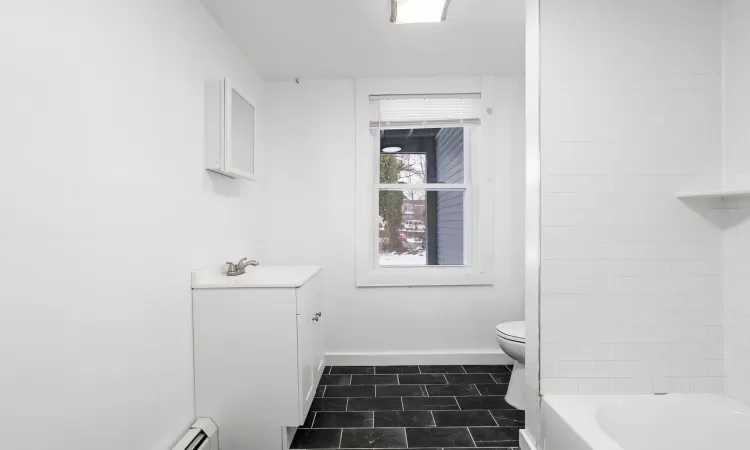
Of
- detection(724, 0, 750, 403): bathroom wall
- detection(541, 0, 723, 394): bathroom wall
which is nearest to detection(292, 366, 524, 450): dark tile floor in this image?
detection(541, 0, 723, 394): bathroom wall

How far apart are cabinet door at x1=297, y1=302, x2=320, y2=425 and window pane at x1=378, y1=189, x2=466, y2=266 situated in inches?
40.9

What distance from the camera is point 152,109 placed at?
5.06 feet

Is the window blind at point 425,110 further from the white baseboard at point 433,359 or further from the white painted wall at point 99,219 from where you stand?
the white baseboard at point 433,359

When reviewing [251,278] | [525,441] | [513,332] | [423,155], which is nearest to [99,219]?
[251,278]

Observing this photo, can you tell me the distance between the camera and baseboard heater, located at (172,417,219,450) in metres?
1.62

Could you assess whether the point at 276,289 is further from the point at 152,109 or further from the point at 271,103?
the point at 271,103

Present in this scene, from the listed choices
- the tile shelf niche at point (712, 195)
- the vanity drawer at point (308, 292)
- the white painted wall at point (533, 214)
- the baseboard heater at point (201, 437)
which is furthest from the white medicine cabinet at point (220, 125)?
the tile shelf niche at point (712, 195)

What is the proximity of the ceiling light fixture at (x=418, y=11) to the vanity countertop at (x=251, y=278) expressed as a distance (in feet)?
4.92

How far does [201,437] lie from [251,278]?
760 millimetres

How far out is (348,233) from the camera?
3.03 meters

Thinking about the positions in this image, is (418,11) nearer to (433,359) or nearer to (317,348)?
(317,348)

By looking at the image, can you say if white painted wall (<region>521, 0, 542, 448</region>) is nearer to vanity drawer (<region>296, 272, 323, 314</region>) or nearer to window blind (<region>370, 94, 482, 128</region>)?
vanity drawer (<region>296, 272, 323, 314</region>)

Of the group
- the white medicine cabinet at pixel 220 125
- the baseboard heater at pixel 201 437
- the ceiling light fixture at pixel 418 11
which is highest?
the ceiling light fixture at pixel 418 11

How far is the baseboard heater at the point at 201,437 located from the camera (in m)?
1.62
